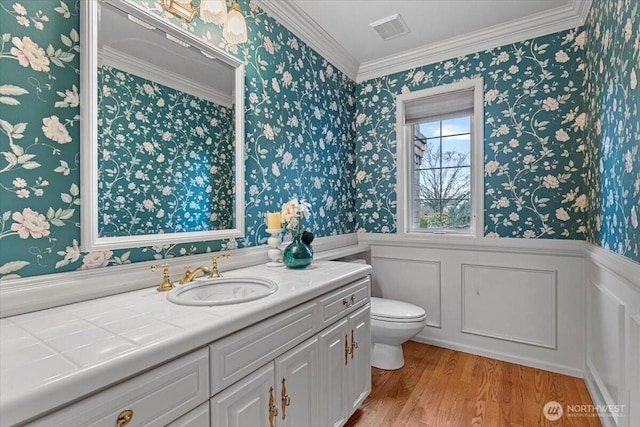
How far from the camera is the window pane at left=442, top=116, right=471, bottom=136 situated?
259cm

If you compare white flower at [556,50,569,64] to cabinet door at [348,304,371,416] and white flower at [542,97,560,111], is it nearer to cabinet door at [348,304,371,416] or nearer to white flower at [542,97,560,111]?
white flower at [542,97,560,111]

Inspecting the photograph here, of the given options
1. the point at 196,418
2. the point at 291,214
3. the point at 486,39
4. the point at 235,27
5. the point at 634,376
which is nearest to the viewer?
the point at 196,418

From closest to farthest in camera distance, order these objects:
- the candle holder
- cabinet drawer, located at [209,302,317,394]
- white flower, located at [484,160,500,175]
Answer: cabinet drawer, located at [209,302,317,394] < the candle holder < white flower, located at [484,160,500,175]

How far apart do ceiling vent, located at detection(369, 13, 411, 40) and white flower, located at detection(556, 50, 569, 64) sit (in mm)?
1036

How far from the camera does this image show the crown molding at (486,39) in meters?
2.11

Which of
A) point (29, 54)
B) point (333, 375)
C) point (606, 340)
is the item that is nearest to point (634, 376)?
point (606, 340)

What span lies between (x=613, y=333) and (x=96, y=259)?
2306 mm

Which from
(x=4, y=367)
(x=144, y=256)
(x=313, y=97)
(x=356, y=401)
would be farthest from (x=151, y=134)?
(x=356, y=401)

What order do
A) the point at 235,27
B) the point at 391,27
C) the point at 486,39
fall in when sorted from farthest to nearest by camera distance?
the point at 486,39 → the point at 391,27 → the point at 235,27

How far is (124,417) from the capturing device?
694 mm

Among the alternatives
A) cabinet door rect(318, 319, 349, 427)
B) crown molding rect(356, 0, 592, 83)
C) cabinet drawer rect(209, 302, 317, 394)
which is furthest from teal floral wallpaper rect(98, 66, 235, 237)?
crown molding rect(356, 0, 592, 83)

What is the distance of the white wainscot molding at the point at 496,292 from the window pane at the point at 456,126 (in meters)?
0.89

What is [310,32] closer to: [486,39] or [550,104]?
[486,39]

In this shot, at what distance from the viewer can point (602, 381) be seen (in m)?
1.68
